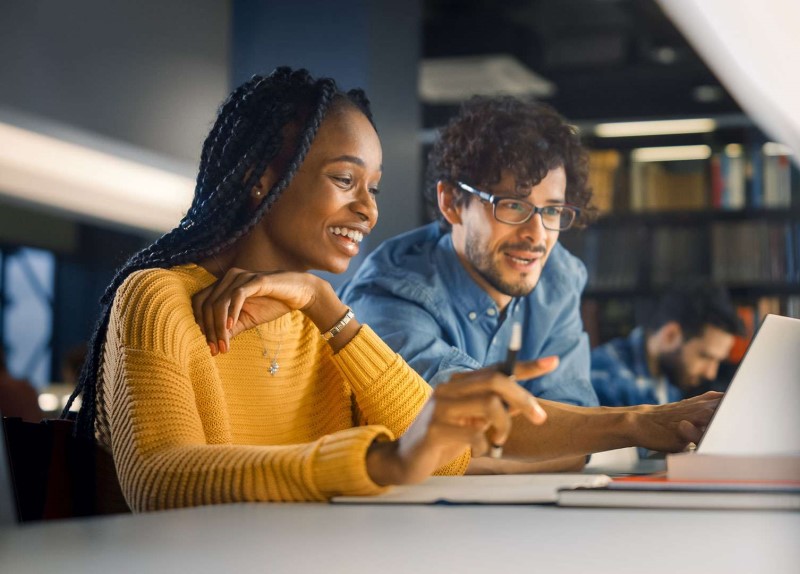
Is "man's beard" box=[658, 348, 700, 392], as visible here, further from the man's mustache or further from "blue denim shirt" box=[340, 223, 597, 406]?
the man's mustache

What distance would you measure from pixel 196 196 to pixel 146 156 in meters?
1.06

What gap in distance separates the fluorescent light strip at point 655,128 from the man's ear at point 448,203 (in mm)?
1360

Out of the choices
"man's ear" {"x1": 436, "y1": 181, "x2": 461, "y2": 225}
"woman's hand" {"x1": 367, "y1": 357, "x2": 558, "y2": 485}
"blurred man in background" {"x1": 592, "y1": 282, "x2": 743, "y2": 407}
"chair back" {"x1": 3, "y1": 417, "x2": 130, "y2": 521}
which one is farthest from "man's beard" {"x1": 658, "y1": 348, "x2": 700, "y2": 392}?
"woman's hand" {"x1": 367, "y1": 357, "x2": 558, "y2": 485}

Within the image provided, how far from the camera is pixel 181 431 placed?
4.11 feet

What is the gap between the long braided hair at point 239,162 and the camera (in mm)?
1612

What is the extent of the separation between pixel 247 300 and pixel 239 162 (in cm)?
26

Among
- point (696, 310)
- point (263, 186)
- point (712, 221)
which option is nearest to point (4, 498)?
point (263, 186)

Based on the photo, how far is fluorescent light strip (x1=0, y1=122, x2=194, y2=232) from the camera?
9.43ft

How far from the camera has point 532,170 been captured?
7.06 ft

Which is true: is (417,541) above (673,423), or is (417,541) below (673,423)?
below

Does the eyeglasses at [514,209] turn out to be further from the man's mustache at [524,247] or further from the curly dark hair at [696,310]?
the curly dark hair at [696,310]

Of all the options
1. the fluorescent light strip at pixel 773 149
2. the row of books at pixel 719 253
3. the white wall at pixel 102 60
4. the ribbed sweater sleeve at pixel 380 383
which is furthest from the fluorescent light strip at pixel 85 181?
the fluorescent light strip at pixel 773 149

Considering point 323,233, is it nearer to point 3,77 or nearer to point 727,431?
point 727,431

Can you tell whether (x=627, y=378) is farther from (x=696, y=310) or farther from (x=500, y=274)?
(x=696, y=310)
